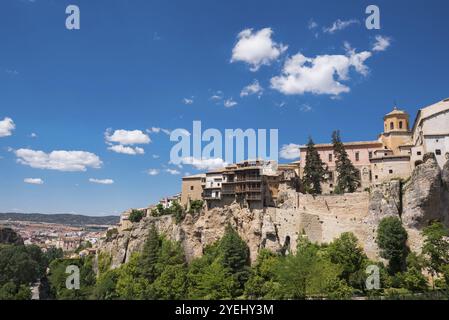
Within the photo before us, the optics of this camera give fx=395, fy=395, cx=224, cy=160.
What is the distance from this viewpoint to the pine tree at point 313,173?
47094 mm

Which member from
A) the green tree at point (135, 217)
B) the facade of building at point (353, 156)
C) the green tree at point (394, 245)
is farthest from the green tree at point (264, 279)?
the green tree at point (135, 217)

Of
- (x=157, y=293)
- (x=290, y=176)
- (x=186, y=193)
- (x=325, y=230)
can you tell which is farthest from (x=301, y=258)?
(x=186, y=193)

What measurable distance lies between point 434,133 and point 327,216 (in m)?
13.6

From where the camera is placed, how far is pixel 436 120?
40531mm

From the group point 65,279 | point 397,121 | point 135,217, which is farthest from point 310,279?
point 65,279

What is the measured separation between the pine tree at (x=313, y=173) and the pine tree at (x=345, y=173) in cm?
200

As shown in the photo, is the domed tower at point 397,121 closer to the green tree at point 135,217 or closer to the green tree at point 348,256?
the green tree at point 348,256

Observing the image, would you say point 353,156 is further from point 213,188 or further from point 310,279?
point 310,279

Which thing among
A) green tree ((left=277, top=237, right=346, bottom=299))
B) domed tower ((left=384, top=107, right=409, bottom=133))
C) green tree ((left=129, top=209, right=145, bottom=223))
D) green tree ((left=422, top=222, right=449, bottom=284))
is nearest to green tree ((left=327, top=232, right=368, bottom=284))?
green tree ((left=277, top=237, right=346, bottom=299))

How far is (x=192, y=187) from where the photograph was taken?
54688 millimetres

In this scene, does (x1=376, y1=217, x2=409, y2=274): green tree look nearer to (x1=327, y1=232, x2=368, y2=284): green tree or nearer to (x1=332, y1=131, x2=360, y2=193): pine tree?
(x1=327, y1=232, x2=368, y2=284): green tree

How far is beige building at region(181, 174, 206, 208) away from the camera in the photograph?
54125mm

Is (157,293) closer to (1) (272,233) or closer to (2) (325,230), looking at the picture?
(1) (272,233)

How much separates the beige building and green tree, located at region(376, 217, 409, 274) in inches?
992
